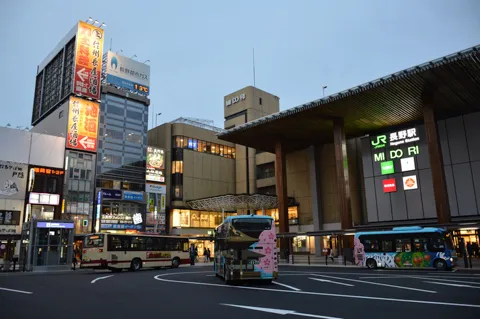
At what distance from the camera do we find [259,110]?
69.9m

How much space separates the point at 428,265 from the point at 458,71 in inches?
618

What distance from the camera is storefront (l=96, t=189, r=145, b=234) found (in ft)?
165

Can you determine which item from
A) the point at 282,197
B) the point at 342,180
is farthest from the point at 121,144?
the point at 342,180

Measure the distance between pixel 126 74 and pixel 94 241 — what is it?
1491 inches

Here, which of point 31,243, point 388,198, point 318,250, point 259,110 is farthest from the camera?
point 259,110

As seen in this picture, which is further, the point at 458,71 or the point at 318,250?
the point at 318,250

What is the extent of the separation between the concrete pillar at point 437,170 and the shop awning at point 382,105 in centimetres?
136

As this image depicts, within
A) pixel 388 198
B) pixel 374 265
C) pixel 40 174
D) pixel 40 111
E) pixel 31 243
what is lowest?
pixel 374 265

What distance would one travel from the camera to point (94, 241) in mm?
28172

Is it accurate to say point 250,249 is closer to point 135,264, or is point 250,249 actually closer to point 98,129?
point 135,264

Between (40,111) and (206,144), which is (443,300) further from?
(40,111)

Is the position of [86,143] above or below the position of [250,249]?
above

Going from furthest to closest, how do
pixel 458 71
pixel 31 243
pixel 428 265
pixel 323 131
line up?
pixel 323 131 < pixel 31 243 < pixel 458 71 < pixel 428 265

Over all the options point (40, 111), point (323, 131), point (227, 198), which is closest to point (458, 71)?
point (323, 131)
